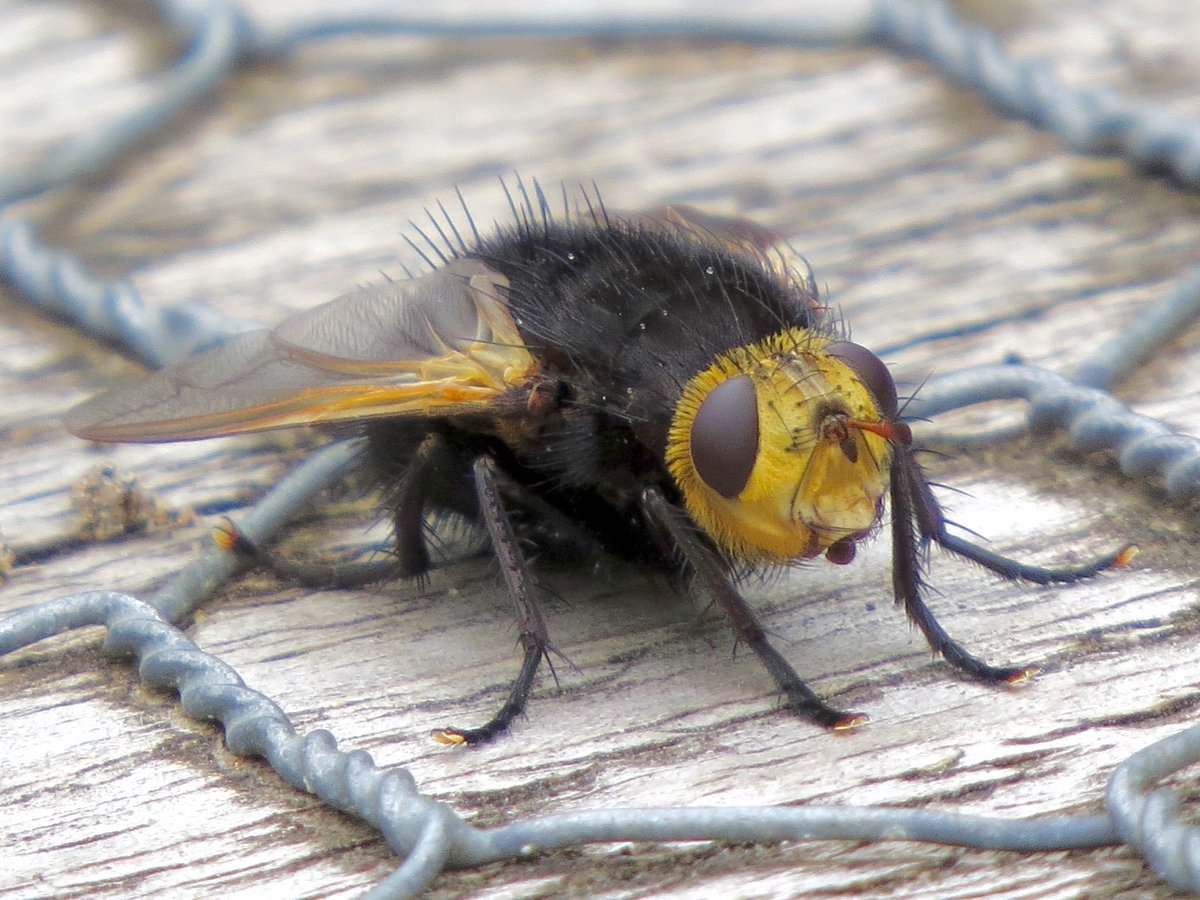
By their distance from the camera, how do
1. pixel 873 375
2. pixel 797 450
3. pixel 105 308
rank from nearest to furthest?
pixel 797 450, pixel 873 375, pixel 105 308

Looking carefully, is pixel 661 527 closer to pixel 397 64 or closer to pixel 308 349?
pixel 308 349

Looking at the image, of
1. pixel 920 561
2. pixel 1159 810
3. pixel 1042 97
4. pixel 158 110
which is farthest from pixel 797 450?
pixel 158 110

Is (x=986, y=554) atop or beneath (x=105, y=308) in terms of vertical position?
beneath

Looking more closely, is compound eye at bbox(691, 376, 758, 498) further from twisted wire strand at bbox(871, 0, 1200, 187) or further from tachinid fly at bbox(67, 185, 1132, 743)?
twisted wire strand at bbox(871, 0, 1200, 187)

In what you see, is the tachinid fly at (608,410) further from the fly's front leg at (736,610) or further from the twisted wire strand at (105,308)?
the twisted wire strand at (105,308)

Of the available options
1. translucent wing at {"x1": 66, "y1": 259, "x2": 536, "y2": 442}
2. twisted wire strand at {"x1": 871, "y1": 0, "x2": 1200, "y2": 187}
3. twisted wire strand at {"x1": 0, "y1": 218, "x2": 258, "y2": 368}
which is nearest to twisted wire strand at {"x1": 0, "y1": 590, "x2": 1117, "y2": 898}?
translucent wing at {"x1": 66, "y1": 259, "x2": 536, "y2": 442}

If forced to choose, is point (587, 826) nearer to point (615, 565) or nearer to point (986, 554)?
point (615, 565)

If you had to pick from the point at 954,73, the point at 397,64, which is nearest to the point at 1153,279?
the point at 954,73
